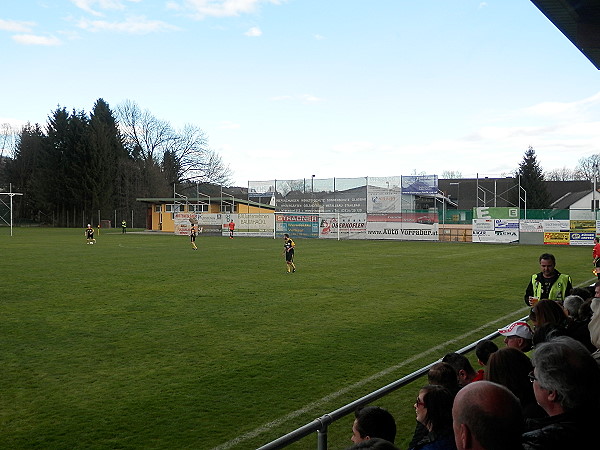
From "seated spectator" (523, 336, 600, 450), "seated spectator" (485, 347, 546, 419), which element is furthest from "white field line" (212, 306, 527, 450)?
"seated spectator" (523, 336, 600, 450)

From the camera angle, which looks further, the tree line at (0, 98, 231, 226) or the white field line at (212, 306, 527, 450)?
the tree line at (0, 98, 231, 226)

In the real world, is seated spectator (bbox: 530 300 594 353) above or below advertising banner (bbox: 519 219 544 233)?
below

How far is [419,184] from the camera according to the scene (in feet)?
152

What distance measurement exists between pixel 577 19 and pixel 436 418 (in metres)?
5.97

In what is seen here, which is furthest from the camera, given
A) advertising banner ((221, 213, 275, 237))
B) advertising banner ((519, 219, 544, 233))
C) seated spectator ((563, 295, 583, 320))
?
advertising banner ((221, 213, 275, 237))

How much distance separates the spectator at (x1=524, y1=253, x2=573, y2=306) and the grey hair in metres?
5.71

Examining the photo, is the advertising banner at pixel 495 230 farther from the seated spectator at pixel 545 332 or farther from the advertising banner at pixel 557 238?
the seated spectator at pixel 545 332

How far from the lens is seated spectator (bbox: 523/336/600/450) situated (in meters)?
2.54

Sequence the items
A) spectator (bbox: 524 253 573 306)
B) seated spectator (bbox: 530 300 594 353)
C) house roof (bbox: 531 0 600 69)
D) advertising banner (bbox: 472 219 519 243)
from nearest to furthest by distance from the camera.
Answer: seated spectator (bbox: 530 300 594 353) < house roof (bbox: 531 0 600 69) < spectator (bbox: 524 253 573 306) < advertising banner (bbox: 472 219 519 243)

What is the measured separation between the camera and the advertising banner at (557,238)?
3894cm

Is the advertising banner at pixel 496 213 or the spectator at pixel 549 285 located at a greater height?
the advertising banner at pixel 496 213

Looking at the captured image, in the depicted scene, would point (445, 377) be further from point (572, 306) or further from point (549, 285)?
point (549, 285)

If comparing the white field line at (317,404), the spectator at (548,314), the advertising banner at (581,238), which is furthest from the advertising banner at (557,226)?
the spectator at (548,314)

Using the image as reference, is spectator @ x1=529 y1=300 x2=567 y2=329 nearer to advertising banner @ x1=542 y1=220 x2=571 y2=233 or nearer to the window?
advertising banner @ x1=542 y1=220 x2=571 y2=233
